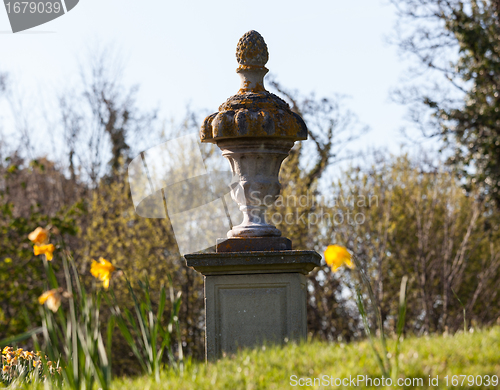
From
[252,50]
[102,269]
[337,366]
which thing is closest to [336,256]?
[337,366]

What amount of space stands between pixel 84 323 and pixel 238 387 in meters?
0.93

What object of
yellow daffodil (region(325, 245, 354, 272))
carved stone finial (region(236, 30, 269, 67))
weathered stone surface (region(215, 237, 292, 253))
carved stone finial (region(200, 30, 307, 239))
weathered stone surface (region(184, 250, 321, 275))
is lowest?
weathered stone surface (region(184, 250, 321, 275))

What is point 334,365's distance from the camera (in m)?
3.34

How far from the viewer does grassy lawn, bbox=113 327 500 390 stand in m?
3.06

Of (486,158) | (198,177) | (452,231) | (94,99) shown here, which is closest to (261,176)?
(198,177)

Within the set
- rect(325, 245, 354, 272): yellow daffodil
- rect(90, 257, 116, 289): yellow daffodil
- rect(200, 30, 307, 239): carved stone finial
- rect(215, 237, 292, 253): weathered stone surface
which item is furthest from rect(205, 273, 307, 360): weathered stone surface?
rect(325, 245, 354, 272): yellow daffodil

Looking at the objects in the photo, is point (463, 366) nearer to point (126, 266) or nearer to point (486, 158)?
point (126, 266)

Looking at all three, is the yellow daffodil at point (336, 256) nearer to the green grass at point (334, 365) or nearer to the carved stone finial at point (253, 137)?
the green grass at point (334, 365)

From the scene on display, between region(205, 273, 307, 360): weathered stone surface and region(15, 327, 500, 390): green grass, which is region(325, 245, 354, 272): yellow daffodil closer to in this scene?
region(15, 327, 500, 390): green grass

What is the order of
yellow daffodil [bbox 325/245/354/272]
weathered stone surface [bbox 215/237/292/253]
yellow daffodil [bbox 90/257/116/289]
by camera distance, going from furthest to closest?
weathered stone surface [bbox 215/237/292/253] < yellow daffodil [bbox 90/257/116/289] < yellow daffodil [bbox 325/245/354/272]

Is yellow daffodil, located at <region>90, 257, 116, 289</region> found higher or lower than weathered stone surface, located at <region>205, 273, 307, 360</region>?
higher

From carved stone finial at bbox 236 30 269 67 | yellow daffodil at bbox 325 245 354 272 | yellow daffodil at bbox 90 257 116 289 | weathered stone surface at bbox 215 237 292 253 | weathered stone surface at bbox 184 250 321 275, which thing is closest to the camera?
yellow daffodil at bbox 325 245 354 272

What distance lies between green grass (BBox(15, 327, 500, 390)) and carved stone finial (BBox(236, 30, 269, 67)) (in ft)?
8.78

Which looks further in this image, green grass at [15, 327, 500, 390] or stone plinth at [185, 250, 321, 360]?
stone plinth at [185, 250, 321, 360]
